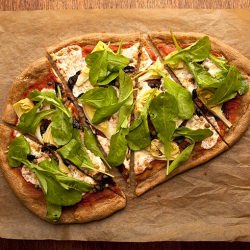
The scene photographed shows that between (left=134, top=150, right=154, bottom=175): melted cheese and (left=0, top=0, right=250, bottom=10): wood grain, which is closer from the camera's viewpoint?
(left=134, top=150, right=154, bottom=175): melted cheese

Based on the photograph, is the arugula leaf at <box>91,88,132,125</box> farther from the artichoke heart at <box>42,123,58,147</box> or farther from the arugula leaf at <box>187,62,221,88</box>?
the arugula leaf at <box>187,62,221,88</box>

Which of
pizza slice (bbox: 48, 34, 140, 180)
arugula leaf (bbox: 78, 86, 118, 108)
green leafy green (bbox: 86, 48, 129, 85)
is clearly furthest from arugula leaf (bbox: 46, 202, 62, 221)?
green leafy green (bbox: 86, 48, 129, 85)

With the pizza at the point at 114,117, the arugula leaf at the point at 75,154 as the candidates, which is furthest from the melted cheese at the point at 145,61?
the arugula leaf at the point at 75,154

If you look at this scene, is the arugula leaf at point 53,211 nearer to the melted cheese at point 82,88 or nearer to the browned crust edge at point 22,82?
the browned crust edge at point 22,82

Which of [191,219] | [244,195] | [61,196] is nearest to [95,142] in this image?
[61,196]

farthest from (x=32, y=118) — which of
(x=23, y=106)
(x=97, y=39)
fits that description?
(x=97, y=39)
